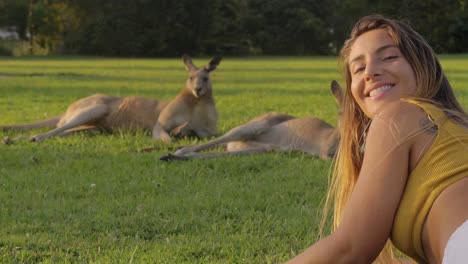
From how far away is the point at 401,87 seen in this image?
9.10 feet

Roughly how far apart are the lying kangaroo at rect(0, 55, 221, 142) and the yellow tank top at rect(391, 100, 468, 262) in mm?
7332

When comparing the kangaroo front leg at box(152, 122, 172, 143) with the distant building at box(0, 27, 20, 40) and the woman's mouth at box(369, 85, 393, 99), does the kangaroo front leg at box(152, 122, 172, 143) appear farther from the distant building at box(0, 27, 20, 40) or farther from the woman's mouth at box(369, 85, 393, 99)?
the distant building at box(0, 27, 20, 40)

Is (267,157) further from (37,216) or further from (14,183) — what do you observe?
(37,216)

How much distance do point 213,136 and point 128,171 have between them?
3146mm

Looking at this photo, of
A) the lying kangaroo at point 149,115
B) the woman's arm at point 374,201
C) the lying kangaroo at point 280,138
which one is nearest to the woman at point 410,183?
the woman's arm at point 374,201

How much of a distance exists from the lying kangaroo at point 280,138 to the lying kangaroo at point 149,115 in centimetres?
109

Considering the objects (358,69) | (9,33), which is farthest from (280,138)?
(9,33)

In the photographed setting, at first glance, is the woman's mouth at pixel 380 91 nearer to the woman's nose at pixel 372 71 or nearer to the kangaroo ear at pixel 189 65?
the woman's nose at pixel 372 71

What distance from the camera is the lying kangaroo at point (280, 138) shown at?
8.30 meters

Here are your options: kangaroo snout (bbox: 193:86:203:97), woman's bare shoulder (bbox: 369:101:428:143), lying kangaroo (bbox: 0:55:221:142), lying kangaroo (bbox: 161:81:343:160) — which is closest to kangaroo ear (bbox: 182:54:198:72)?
lying kangaroo (bbox: 0:55:221:142)

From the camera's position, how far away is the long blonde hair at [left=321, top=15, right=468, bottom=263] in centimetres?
274

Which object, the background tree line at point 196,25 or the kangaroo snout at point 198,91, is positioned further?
the background tree line at point 196,25

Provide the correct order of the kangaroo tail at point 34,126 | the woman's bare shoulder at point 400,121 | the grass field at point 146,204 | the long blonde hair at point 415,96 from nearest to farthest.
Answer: the woman's bare shoulder at point 400,121
the long blonde hair at point 415,96
the grass field at point 146,204
the kangaroo tail at point 34,126

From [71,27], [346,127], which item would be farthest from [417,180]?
[71,27]
